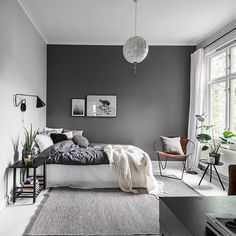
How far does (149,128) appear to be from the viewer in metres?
5.81

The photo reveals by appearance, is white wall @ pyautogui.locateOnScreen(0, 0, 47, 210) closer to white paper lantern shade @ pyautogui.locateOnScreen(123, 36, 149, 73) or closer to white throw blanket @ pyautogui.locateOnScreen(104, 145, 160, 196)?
white throw blanket @ pyautogui.locateOnScreen(104, 145, 160, 196)

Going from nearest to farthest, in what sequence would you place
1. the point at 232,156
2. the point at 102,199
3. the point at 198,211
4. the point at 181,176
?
the point at 198,211, the point at 102,199, the point at 232,156, the point at 181,176

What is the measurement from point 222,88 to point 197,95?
657 millimetres

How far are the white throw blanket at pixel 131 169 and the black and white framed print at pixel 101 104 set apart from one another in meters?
2.02

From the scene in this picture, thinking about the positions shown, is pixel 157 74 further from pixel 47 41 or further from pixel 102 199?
pixel 102 199

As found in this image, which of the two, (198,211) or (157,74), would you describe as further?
(157,74)

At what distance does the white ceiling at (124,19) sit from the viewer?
3.67 m

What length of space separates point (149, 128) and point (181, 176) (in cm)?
146

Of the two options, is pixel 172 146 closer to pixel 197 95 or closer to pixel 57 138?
pixel 197 95

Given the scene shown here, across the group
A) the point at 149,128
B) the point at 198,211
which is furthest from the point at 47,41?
the point at 198,211

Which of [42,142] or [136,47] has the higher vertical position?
[136,47]

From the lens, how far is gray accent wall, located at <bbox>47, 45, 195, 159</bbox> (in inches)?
227

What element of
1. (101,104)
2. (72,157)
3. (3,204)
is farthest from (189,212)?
(101,104)

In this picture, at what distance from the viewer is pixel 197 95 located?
537 centimetres
